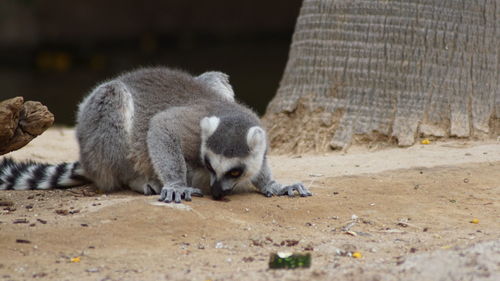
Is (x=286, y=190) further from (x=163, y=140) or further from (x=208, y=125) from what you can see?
(x=163, y=140)

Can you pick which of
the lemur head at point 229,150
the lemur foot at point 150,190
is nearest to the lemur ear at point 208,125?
the lemur head at point 229,150

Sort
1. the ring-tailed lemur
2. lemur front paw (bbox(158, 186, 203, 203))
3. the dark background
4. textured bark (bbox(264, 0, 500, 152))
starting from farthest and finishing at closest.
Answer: the dark background → textured bark (bbox(264, 0, 500, 152)) → the ring-tailed lemur → lemur front paw (bbox(158, 186, 203, 203))

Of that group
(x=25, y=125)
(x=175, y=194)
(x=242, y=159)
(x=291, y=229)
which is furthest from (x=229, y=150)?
(x=25, y=125)

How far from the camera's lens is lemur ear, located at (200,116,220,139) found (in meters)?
5.70

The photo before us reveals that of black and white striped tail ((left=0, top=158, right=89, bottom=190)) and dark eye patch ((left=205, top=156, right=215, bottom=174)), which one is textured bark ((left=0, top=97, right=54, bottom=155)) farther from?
dark eye patch ((left=205, top=156, right=215, bottom=174))

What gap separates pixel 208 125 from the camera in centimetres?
571

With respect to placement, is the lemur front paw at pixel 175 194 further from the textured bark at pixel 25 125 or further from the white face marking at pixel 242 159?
the textured bark at pixel 25 125

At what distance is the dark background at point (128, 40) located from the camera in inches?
664

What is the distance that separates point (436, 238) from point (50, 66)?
14070mm

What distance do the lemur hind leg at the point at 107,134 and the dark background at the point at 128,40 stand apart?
978 cm

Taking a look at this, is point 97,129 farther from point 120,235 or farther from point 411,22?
point 411,22

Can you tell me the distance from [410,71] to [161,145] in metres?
2.77

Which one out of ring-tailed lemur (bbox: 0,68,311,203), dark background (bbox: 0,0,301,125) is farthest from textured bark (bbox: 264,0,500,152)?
dark background (bbox: 0,0,301,125)

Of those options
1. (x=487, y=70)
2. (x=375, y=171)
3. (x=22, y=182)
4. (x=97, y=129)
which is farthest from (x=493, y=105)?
(x=22, y=182)
